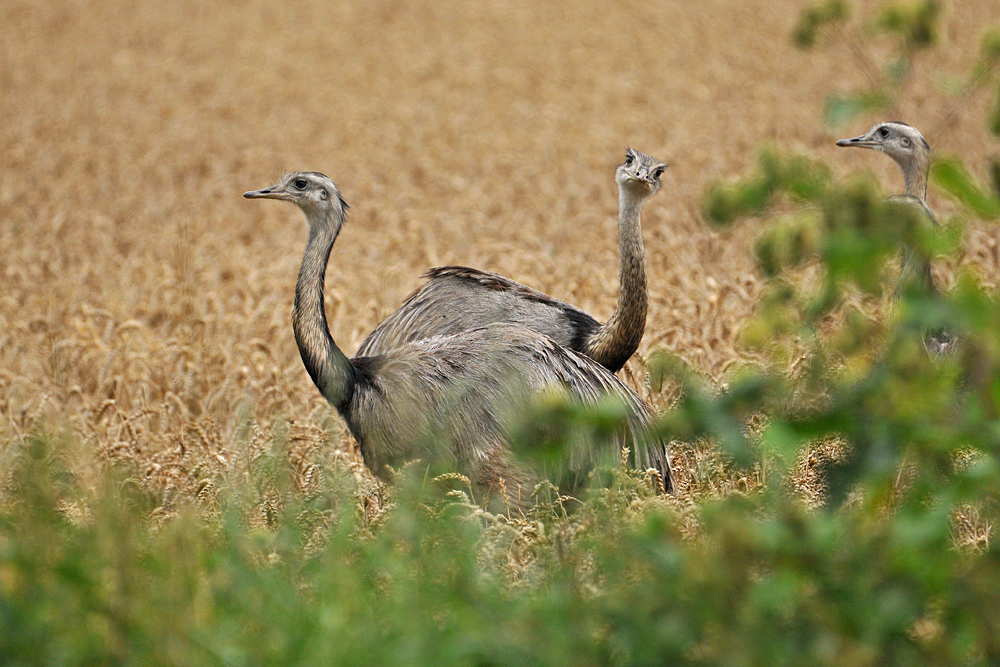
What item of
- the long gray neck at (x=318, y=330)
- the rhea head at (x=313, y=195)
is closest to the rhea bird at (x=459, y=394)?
the long gray neck at (x=318, y=330)

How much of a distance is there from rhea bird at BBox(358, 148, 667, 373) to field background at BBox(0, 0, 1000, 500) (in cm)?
59

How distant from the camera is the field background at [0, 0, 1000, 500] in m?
6.52

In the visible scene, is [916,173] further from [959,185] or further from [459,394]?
[959,185]

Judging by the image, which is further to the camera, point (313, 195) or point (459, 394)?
point (313, 195)

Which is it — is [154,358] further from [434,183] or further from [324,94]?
[324,94]

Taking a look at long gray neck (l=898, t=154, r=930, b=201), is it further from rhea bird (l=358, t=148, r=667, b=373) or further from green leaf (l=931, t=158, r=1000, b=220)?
green leaf (l=931, t=158, r=1000, b=220)

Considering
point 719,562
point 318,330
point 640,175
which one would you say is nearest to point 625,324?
point 640,175

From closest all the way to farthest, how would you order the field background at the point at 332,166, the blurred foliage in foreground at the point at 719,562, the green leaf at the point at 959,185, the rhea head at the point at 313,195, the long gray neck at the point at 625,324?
the green leaf at the point at 959,185 → the blurred foliage in foreground at the point at 719,562 → the rhea head at the point at 313,195 → the long gray neck at the point at 625,324 → the field background at the point at 332,166

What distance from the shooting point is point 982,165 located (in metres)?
10.9

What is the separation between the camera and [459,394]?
4.69 m

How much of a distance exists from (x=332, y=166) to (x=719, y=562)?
11442mm

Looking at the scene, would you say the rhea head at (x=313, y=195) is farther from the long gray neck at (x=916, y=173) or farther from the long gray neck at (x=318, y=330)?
the long gray neck at (x=916, y=173)

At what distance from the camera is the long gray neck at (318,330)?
470cm

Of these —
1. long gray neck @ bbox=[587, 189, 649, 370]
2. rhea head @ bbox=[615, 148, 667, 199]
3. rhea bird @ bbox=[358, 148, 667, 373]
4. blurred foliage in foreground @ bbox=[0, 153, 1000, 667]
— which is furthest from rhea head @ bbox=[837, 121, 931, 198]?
blurred foliage in foreground @ bbox=[0, 153, 1000, 667]
